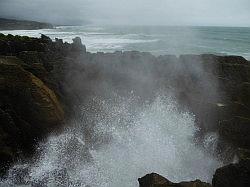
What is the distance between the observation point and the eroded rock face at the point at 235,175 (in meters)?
8.83

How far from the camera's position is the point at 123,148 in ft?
40.6

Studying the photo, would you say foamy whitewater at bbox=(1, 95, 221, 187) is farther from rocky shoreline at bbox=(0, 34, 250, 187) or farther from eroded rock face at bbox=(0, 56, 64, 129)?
eroded rock face at bbox=(0, 56, 64, 129)

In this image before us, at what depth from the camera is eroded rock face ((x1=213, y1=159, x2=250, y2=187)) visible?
8.83m

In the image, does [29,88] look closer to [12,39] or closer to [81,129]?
[81,129]

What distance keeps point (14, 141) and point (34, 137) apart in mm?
657

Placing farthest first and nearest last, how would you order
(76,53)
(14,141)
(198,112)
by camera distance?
1. (76,53)
2. (198,112)
3. (14,141)

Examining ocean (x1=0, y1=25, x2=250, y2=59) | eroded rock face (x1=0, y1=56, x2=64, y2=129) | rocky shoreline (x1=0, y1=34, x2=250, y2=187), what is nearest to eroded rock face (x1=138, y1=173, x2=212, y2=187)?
rocky shoreline (x1=0, y1=34, x2=250, y2=187)

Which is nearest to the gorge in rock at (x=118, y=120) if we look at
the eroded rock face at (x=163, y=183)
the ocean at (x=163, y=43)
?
the eroded rock face at (x=163, y=183)

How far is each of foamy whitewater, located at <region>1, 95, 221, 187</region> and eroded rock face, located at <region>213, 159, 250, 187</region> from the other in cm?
222

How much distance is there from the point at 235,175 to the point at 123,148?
4430 mm

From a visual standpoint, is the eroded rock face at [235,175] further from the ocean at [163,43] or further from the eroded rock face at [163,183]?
the ocean at [163,43]

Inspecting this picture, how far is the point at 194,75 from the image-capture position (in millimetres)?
15867

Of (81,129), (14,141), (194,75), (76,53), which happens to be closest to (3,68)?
(14,141)

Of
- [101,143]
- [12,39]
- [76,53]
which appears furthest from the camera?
[76,53]
